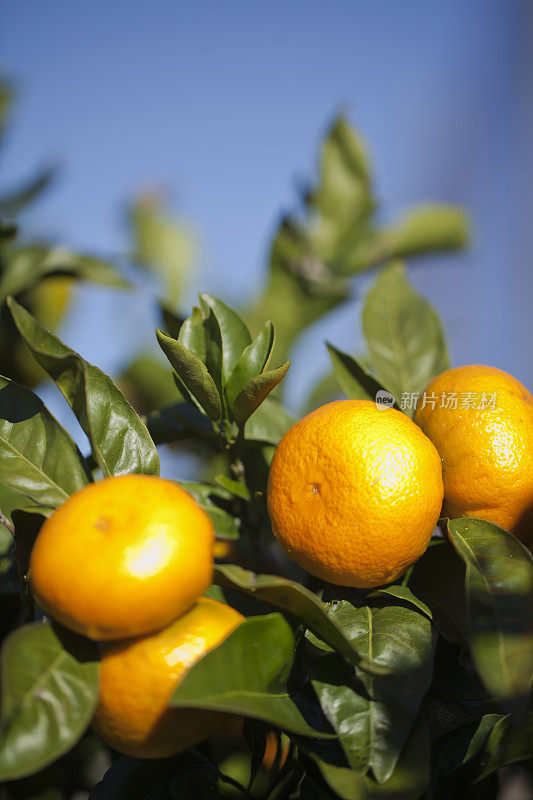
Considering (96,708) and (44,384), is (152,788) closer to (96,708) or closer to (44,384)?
(96,708)

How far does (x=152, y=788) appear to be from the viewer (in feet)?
2.29

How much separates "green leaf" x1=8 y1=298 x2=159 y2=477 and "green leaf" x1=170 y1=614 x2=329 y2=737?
0.22 meters

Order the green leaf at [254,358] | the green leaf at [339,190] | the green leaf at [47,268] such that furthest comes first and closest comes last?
1. the green leaf at [339,190]
2. the green leaf at [47,268]
3. the green leaf at [254,358]

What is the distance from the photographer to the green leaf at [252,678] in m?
0.49

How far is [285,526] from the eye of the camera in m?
0.64

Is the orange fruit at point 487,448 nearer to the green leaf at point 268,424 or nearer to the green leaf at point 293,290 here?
the green leaf at point 268,424

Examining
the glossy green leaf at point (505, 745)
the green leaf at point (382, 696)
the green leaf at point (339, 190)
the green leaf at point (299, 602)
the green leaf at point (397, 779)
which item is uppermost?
the green leaf at point (339, 190)

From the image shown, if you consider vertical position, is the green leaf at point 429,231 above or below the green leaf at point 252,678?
above

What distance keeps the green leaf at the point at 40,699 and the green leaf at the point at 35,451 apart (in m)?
0.16

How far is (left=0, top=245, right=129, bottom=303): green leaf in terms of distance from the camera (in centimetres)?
109

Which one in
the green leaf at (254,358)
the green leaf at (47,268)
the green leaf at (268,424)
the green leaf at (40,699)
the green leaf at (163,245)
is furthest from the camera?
the green leaf at (163,245)

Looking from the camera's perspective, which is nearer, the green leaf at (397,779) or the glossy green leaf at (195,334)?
A: the green leaf at (397,779)

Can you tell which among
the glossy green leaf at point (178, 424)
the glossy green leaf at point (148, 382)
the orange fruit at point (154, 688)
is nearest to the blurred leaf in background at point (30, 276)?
the glossy green leaf at point (148, 382)

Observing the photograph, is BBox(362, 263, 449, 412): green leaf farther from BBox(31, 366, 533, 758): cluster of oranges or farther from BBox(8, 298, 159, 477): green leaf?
BBox(8, 298, 159, 477): green leaf
